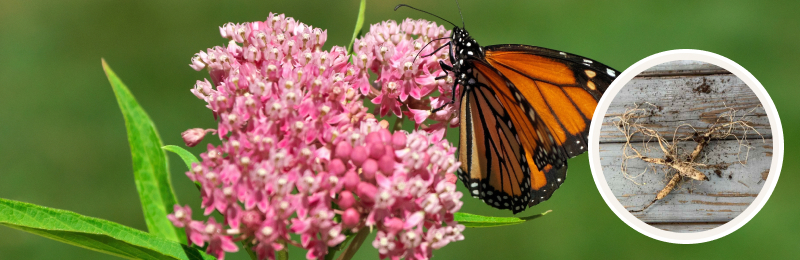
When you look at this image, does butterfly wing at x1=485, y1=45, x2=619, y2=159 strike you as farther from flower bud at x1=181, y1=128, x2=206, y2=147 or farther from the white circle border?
flower bud at x1=181, y1=128, x2=206, y2=147

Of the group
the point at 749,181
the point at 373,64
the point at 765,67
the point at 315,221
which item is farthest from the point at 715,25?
the point at 315,221

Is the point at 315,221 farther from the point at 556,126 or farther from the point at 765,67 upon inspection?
the point at 765,67

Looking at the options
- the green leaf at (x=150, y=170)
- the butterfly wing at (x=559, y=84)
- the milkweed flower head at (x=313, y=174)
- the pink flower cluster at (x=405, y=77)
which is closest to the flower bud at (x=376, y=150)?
the milkweed flower head at (x=313, y=174)

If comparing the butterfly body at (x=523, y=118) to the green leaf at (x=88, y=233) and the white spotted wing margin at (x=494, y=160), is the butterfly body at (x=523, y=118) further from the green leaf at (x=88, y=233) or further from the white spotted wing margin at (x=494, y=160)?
the green leaf at (x=88, y=233)

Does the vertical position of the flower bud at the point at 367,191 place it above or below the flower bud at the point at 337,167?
below

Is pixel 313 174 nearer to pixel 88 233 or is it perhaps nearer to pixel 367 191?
pixel 367 191

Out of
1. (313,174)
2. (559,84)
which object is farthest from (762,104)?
(313,174)

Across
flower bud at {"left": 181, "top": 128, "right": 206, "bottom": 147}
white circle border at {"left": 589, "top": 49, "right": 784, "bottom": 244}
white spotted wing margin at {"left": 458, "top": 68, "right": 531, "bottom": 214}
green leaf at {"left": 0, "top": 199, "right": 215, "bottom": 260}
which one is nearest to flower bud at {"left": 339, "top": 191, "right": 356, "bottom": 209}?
green leaf at {"left": 0, "top": 199, "right": 215, "bottom": 260}
